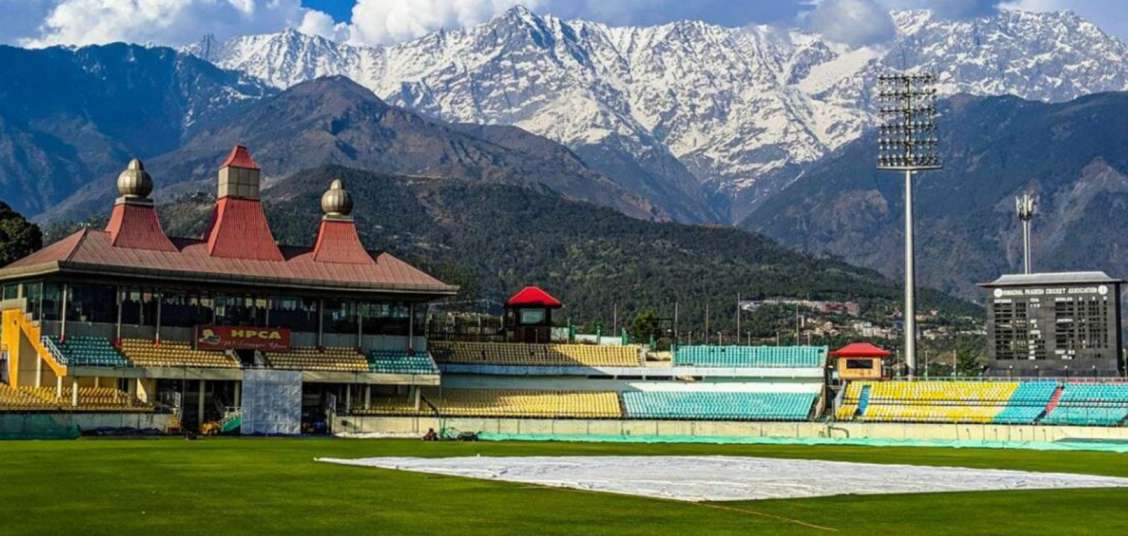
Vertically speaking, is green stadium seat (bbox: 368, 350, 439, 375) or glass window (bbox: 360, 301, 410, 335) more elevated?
glass window (bbox: 360, 301, 410, 335)

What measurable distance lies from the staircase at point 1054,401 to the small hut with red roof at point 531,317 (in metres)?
32.4

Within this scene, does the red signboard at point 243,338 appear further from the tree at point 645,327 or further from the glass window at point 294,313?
the tree at point 645,327

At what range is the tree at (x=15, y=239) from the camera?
103250mm

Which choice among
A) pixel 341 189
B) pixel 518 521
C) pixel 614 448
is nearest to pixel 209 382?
pixel 341 189

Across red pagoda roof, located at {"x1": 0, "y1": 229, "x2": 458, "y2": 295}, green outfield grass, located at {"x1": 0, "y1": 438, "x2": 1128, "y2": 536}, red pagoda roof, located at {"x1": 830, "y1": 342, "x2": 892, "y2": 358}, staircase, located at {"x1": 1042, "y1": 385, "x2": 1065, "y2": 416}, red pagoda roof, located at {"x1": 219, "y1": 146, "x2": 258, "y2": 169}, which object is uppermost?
red pagoda roof, located at {"x1": 219, "y1": 146, "x2": 258, "y2": 169}

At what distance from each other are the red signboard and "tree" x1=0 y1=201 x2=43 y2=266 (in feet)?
89.2

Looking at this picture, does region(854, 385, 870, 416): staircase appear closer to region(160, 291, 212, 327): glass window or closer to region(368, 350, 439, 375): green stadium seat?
region(368, 350, 439, 375): green stadium seat

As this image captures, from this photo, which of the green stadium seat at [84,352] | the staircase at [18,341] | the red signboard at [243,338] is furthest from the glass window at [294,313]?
the staircase at [18,341]

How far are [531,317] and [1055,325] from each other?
33973 mm

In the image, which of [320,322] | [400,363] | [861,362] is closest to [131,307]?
[320,322]

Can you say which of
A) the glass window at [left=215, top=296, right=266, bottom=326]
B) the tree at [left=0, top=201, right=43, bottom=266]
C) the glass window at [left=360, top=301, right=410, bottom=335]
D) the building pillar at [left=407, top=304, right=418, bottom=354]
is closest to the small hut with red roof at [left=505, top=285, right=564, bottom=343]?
the building pillar at [left=407, top=304, right=418, bottom=354]

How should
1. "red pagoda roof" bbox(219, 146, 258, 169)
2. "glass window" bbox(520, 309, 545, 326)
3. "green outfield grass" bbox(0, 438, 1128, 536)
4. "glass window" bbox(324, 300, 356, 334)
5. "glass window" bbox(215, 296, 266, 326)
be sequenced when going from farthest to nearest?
1. "glass window" bbox(520, 309, 545, 326)
2. "red pagoda roof" bbox(219, 146, 258, 169)
3. "glass window" bbox(324, 300, 356, 334)
4. "glass window" bbox(215, 296, 266, 326)
5. "green outfield grass" bbox(0, 438, 1128, 536)

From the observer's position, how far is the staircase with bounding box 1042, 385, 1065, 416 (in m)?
82.7

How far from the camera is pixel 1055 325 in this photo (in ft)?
277
